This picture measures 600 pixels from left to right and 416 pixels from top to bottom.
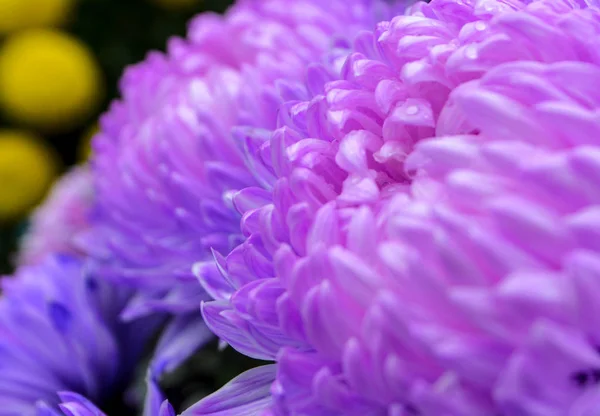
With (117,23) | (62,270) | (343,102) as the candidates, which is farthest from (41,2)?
(343,102)

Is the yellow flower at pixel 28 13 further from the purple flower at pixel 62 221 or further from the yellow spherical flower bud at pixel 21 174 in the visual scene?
the purple flower at pixel 62 221

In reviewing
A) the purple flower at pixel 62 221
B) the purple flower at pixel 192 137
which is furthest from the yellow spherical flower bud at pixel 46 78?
the purple flower at pixel 192 137

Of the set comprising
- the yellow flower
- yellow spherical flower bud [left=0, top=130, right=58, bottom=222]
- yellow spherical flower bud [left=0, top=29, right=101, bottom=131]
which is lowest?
yellow spherical flower bud [left=0, top=130, right=58, bottom=222]

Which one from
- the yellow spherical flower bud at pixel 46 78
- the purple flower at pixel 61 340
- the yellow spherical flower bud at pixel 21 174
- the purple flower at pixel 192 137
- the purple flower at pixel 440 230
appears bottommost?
the yellow spherical flower bud at pixel 21 174

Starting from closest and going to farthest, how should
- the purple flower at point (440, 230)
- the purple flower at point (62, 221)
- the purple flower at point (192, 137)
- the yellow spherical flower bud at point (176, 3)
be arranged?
the purple flower at point (440, 230)
the purple flower at point (192, 137)
the purple flower at point (62, 221)
the yellow spherical flower bud at point (176, 3)

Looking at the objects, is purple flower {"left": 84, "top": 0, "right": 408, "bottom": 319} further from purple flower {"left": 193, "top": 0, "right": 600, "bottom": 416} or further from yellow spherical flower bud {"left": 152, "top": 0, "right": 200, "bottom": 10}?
yellow spherical flower bud {"left": 152, "top": 0, "right": 200, "bottom": 10}

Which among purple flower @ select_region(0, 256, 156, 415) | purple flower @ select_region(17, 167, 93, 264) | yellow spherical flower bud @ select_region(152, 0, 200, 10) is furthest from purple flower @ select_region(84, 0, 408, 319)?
yellow spherical flower bud @ select_region(152, 0, 200, 10)

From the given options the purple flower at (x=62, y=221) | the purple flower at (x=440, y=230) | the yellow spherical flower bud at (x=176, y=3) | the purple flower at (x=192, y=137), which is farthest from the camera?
the yellow spherical flower bud at (x=176, y=3)
